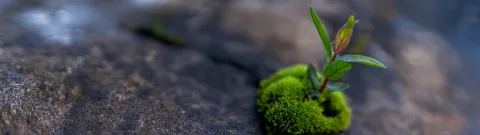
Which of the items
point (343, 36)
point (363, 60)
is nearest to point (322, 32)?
point (343, 36)

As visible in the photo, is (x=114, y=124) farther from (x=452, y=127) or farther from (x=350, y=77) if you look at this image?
(x=452, y=127)

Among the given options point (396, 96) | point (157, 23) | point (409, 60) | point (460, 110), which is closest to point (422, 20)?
point (409, 60)

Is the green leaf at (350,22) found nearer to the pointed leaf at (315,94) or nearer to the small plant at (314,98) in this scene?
the small plant at (314,98)

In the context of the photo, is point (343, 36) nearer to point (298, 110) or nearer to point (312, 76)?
point (312, 76)

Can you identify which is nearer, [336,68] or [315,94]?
[336,68]

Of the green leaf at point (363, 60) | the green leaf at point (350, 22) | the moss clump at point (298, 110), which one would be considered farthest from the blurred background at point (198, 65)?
the green leaf at point (350, 22)
